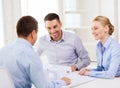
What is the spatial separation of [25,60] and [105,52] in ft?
2.84

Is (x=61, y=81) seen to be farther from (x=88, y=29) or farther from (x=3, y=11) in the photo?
(x=88, y=29)

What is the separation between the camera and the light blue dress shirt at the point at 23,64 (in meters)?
1.46

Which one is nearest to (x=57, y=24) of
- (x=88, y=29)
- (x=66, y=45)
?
(x=66, y=45)

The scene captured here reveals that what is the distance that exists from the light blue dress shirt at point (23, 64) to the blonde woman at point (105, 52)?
1.86ft

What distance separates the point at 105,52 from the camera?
2092mm

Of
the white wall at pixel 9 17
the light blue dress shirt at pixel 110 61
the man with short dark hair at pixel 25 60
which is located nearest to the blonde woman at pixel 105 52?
the light blue dress shirt at pixel 110 61

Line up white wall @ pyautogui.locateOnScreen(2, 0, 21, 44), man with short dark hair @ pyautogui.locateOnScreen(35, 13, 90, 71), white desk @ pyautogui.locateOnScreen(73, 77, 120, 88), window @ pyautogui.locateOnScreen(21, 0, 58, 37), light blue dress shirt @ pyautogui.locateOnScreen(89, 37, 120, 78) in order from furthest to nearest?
1. window @ pyautogui.locateOnScreen(21, 0, 58, 37)
2. white wall @ pyautogui.locateOnScreen(2, 0, 21, 44)
3. man with short dark hair @ pyautogui.locateOnScreen(35, 13, 90, 71)
4. light blue dress shirt @ pyautogui.locateOnScreen(89, 37, 120, 78)
5. white desk @ pyautogui.locateOnScreen(73, 77, 120, 88)

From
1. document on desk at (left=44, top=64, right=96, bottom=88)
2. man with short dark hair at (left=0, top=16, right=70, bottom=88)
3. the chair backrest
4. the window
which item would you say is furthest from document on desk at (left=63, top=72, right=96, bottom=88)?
the window

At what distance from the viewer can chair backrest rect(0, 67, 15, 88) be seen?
1.40 m

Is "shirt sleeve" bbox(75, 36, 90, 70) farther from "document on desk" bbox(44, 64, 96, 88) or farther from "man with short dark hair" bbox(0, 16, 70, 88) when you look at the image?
"man with short dark hair" bbox(0, 16, 70, 88)

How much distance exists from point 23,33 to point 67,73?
0.69 meters

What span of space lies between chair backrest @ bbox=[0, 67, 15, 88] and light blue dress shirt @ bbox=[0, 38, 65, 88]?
9cm

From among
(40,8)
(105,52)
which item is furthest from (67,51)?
(40,8)

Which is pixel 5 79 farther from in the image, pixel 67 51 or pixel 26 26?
pixel 67 51
